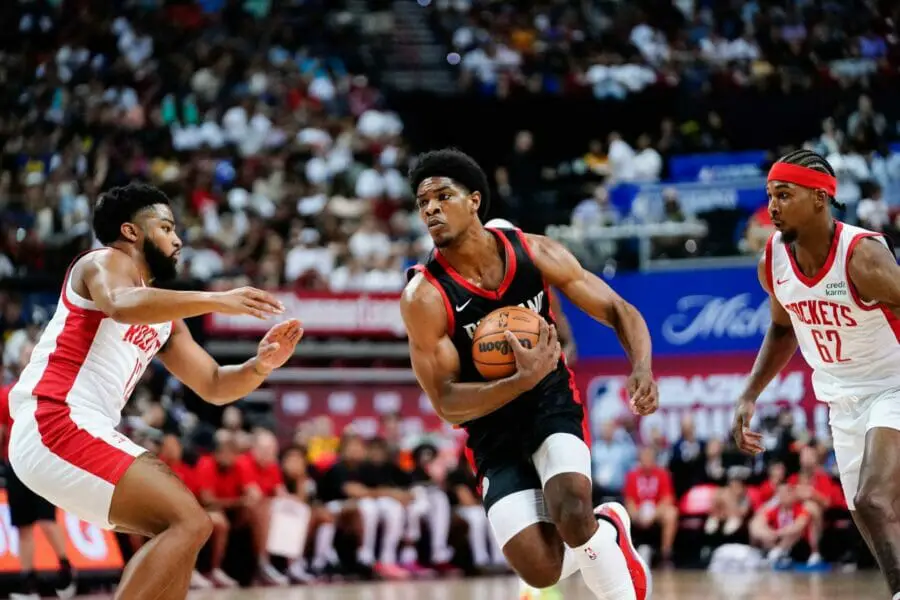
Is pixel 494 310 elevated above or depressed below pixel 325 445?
above

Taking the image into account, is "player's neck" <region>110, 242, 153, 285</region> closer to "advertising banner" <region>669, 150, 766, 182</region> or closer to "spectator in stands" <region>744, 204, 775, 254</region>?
"spectator in stands" <region>744, 204, 775, 254</region>

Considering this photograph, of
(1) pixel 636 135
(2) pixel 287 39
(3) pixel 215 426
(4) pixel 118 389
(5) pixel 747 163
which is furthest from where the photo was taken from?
(2) pixel 287 39

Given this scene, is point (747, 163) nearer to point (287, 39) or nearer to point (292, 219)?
point (292, 219)

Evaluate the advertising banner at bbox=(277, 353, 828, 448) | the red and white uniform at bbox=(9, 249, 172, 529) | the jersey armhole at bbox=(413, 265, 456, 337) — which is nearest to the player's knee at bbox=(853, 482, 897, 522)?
the jersey armhole at bbox=(413, 265, 456, 337)

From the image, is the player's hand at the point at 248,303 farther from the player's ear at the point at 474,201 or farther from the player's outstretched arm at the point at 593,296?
the player's outstretched arm at the point at 593,296

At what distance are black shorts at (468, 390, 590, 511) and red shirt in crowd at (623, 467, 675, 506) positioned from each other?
8839mm

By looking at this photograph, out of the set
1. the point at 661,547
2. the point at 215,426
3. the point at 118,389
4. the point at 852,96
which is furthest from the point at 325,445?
the point at 118,389

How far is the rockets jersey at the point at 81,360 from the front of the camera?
19.5 feet

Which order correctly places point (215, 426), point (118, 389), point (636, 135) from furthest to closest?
point (636, 135)
point (215, 426)
point (118, 389)

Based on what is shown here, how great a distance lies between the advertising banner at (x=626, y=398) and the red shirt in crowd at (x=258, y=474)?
92.1 inches

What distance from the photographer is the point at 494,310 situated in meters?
6.39

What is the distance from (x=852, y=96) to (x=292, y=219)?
Result: 8.07 meters

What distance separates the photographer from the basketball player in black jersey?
6129 millimetres

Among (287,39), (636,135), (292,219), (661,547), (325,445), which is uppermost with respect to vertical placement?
(287,39)
